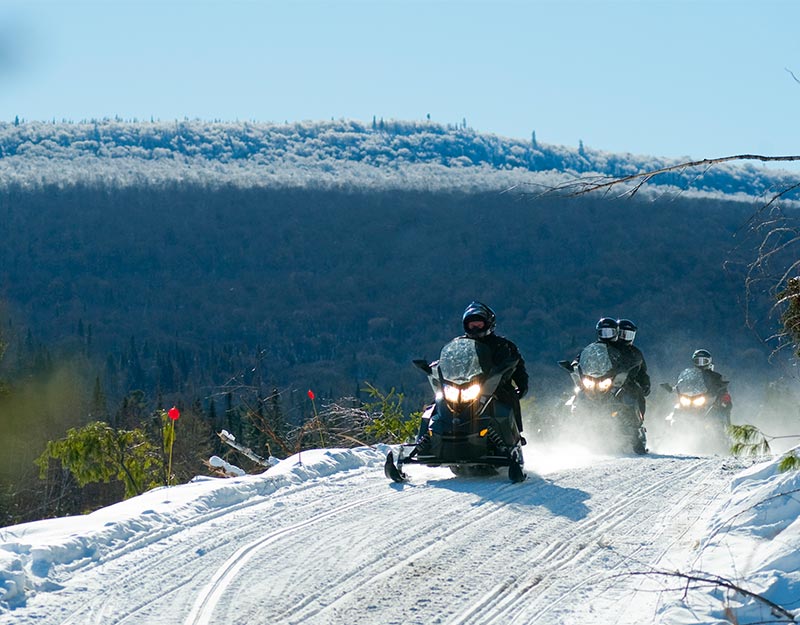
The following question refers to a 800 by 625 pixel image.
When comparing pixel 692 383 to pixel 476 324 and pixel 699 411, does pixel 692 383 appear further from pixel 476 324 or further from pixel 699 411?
pixel 476 324

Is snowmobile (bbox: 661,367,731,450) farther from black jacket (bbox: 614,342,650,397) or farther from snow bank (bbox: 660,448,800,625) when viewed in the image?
snow bank (bbox: 660,448,800,625)

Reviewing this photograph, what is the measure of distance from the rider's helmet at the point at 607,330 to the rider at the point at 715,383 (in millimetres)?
3476

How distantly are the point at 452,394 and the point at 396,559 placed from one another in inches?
173

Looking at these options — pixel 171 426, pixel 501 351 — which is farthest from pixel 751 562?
pixel 171 426

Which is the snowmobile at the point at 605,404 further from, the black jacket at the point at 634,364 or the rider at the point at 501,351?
the rider at the point at 501,351

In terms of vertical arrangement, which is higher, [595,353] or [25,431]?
[595,353]

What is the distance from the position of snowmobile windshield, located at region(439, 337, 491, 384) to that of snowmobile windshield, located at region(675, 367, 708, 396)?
377 inches

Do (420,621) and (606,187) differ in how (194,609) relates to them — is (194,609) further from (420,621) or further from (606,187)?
(606,187)

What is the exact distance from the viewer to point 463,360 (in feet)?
37.9

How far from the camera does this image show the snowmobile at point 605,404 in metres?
16.2

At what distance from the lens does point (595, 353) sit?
16.8m

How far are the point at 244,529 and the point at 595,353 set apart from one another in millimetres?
9844

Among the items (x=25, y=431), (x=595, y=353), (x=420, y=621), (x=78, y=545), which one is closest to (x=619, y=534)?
(x=420, y=621)

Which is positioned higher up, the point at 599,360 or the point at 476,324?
the point at 476,324
